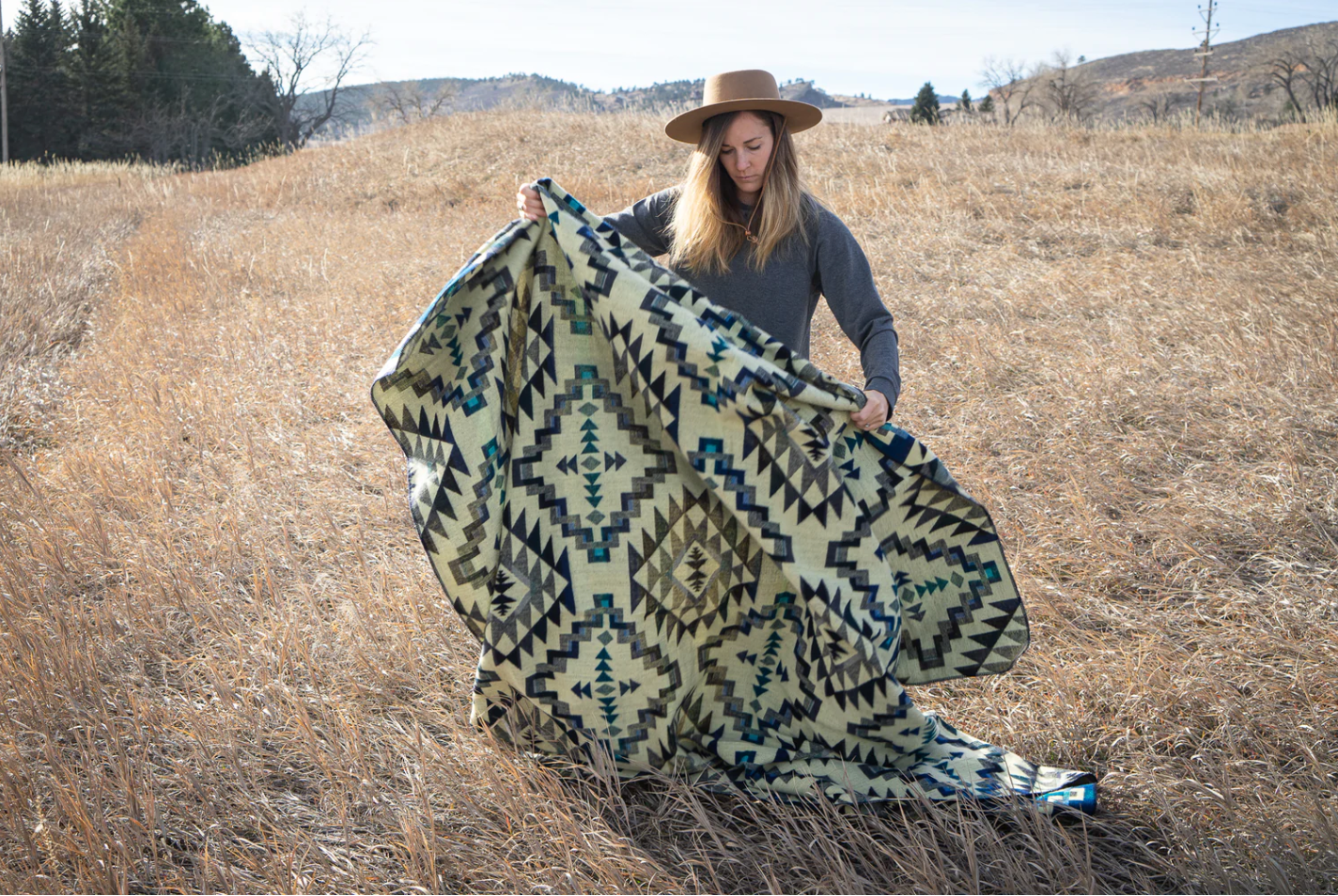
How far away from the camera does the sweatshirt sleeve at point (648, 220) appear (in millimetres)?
2697

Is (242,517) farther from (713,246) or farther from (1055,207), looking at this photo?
(1055,207)

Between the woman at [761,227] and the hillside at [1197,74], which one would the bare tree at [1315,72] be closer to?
the hillside at [1197,74]

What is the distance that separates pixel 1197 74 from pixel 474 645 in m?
76.3

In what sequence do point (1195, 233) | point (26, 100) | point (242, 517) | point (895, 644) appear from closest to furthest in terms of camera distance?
point (895, 644) < point (242, 517) < point (1195, 233) < point (26, 100)

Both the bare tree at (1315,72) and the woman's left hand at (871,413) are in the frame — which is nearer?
the woman's left hand at (871,413)

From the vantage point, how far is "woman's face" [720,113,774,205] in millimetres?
2443

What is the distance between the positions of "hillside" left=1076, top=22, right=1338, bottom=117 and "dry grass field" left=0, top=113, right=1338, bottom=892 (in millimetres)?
37610

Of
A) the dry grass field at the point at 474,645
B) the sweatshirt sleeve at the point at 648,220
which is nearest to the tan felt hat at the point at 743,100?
the sweatshirt sleeve at the point at 648,220

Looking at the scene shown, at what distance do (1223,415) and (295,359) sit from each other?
19.3 feet

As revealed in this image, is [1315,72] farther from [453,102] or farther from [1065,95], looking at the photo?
[453,102]

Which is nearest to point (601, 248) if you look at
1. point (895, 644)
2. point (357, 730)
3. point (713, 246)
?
point (713, 246)

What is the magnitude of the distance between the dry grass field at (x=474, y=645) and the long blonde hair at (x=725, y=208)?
4.97 feet

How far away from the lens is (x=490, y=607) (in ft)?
6.72

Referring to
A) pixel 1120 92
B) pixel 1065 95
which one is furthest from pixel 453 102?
pixel 1120 92
